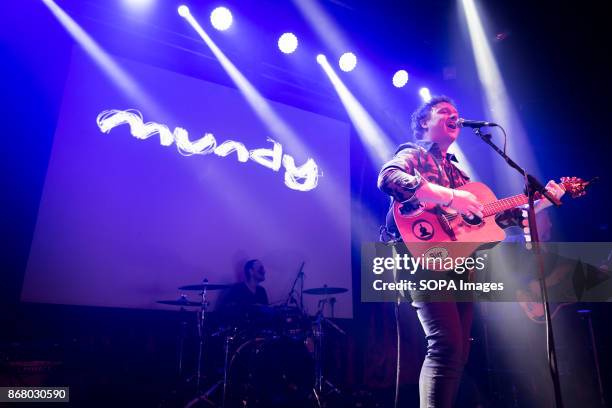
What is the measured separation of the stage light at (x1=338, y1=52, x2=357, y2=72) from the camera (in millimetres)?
6340

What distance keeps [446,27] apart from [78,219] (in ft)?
16.7

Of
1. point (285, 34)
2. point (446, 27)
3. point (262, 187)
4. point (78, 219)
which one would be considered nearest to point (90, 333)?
point (78, 219)

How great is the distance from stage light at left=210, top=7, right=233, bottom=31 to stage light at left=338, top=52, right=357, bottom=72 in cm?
171

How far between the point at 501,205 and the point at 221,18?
4335 millimetres

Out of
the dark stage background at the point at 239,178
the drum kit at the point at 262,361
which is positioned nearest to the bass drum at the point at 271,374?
the drum kit at the point at 262,361

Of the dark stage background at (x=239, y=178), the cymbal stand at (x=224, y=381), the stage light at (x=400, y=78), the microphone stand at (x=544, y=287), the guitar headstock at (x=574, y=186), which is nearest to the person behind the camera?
the microphone stand at (x=544, y=287)

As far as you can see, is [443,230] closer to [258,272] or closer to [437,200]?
[437,200]

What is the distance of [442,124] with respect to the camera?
9.43 feet

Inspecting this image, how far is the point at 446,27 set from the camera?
583 centimetres

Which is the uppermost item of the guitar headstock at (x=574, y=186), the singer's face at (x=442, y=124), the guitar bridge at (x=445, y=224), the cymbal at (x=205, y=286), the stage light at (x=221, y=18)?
the stage light at (x=221, y=18)

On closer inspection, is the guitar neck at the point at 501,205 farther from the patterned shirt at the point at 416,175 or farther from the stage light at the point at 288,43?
the stage light at the point at 288,43

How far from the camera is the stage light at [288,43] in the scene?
590 cm

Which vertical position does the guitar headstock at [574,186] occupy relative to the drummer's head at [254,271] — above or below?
above

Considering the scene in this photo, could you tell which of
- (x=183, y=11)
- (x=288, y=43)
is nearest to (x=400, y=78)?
(x=288, y=43)
